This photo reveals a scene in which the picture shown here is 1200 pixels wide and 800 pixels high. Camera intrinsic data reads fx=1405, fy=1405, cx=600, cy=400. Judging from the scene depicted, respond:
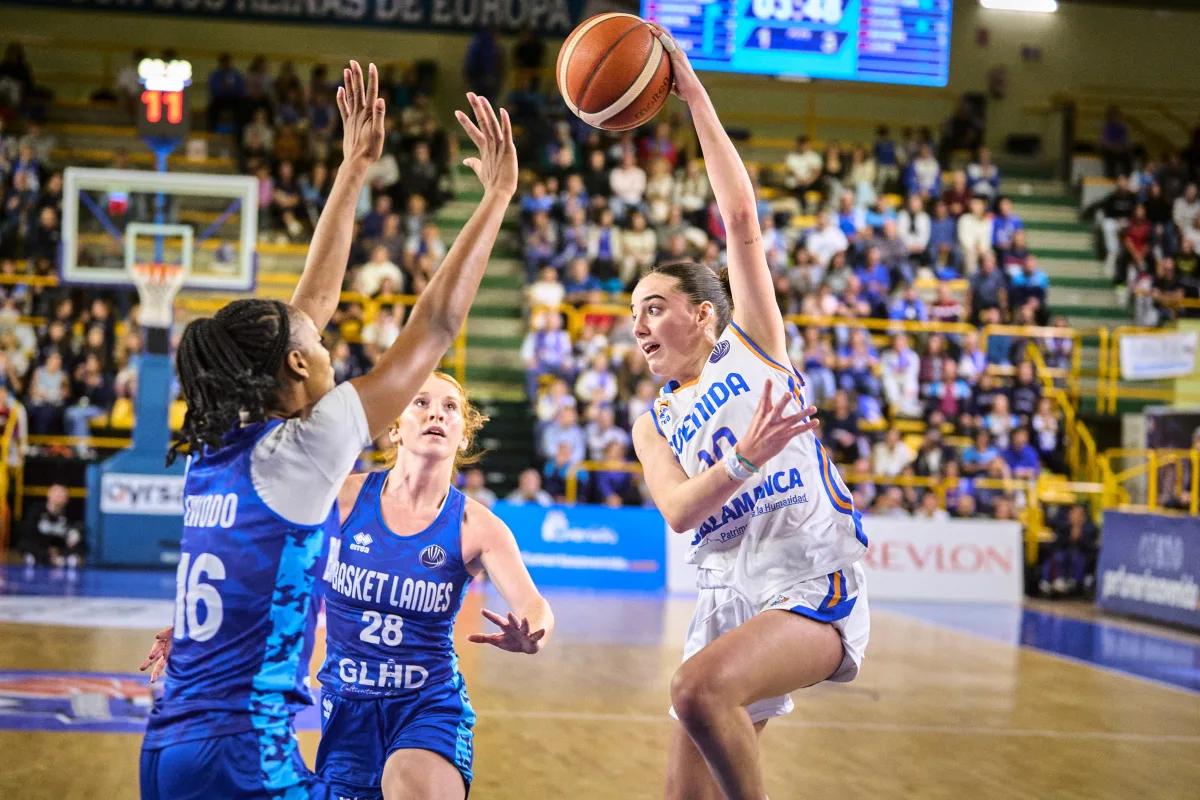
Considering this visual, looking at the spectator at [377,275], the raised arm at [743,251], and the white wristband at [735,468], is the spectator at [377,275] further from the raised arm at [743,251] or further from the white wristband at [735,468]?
the white wristband at [735,468]

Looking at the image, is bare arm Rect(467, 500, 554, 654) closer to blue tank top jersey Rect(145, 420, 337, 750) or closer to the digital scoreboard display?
blue tank top jersey Rect(145, 420, 337, 750)

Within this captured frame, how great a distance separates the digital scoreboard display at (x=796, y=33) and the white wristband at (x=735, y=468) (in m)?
13.3

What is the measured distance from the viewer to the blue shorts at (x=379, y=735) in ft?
12.5

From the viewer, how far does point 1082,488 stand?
1709 centimetres

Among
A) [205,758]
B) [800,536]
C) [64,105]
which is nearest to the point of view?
[205,758]

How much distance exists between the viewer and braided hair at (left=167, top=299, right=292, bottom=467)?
273cm

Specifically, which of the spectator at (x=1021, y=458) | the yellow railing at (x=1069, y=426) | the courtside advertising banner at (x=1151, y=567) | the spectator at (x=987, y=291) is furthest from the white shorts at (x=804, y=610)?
the spectator at (x=987, y=291)

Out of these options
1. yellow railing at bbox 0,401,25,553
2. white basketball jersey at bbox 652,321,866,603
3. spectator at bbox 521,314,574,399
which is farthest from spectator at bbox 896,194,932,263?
white basketball jersey at bbox 652,321,866,603

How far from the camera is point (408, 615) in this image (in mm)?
4004

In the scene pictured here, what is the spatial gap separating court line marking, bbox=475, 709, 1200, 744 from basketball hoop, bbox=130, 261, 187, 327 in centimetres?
759

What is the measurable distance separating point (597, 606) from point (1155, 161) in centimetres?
1535

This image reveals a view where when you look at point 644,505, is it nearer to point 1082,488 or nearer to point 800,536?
point 1082,488

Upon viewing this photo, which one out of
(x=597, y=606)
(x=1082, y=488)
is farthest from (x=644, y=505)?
(x=1082, y=488)

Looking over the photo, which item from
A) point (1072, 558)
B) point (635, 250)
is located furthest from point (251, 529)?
point (635, 250)
